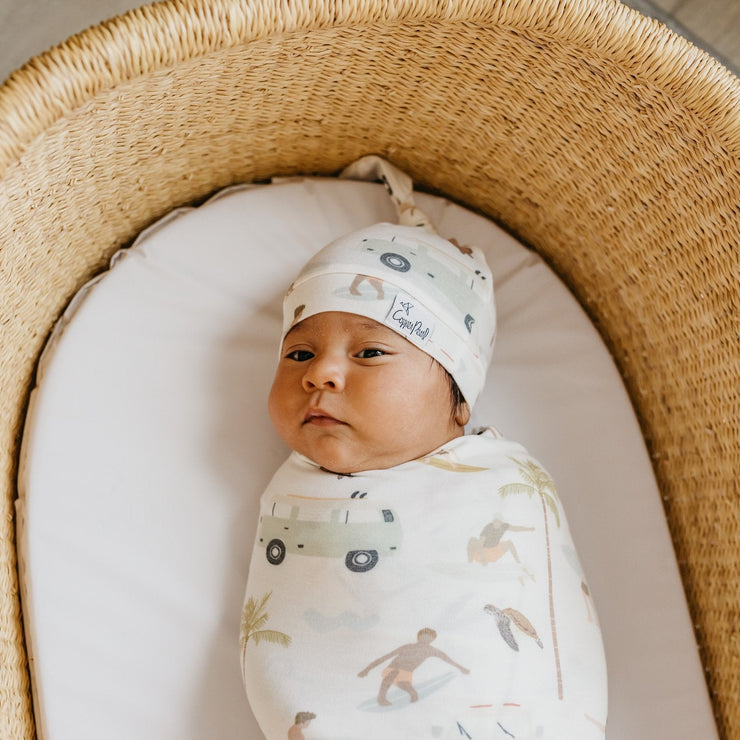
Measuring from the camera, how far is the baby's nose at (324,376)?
3.11ft

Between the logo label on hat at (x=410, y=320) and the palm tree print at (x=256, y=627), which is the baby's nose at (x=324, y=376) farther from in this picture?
the palm tree print at (x=256, y=627)

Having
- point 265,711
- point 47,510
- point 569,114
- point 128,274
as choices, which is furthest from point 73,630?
point 569,114

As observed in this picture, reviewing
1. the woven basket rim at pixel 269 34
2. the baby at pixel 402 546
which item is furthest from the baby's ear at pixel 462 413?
the woven basket rim at pixel 269 34

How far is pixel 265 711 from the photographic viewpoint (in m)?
0.92

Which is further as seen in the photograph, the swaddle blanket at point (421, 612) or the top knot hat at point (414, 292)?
the top knot hat at point (414, 292)

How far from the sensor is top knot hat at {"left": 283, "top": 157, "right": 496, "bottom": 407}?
3.28ft

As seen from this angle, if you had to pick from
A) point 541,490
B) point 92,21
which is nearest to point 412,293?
point 541,490

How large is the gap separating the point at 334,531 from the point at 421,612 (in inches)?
5.4

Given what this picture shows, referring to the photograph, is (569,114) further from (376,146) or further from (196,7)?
(196,7)

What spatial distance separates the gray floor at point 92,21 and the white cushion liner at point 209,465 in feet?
1.70

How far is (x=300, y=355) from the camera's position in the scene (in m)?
1.02

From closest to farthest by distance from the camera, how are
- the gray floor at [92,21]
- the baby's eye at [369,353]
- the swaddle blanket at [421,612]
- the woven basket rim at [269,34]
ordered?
the woven basket rim at [269,34]
the swaddle blanket at [421,612]
the baby's eye at [369,353]
the gray floor at [92,21]

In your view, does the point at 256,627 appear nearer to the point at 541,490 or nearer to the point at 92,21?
the point at 541,490

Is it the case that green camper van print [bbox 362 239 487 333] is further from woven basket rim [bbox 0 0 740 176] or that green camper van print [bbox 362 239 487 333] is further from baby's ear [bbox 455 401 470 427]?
woven basket rim [bbox 0 0 740 176]
